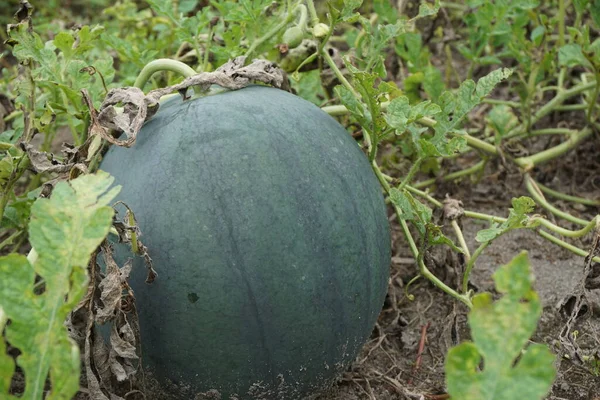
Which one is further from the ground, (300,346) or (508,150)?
(300,346)

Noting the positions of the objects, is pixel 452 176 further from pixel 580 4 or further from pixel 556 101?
pixel 580 4

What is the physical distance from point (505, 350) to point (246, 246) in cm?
66

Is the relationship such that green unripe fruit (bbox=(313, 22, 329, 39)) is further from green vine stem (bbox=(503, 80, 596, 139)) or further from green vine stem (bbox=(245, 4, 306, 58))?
green vine stem (bbox=(503, 80, 596, 139))

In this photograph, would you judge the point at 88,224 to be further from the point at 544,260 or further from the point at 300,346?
the point at 544,260

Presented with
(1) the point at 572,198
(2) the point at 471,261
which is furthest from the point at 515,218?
(1) the point at 572,198

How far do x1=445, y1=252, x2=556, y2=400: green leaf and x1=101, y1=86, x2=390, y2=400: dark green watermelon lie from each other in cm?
60

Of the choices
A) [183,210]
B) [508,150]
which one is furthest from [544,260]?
[183,210]

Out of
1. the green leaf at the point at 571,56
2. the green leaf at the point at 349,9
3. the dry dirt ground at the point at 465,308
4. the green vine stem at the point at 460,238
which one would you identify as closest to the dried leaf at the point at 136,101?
the green leaf at the point at 349,9

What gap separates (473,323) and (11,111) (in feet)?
6.28

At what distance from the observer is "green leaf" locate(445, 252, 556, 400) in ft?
3.42

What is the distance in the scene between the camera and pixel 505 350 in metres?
1.06

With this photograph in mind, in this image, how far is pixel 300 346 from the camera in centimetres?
168

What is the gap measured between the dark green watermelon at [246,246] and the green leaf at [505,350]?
595mm

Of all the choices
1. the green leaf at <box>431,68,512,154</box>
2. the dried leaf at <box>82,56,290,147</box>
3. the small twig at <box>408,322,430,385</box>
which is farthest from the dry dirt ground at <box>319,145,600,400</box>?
the dried leaf at <box>82,56,290,147</box>
